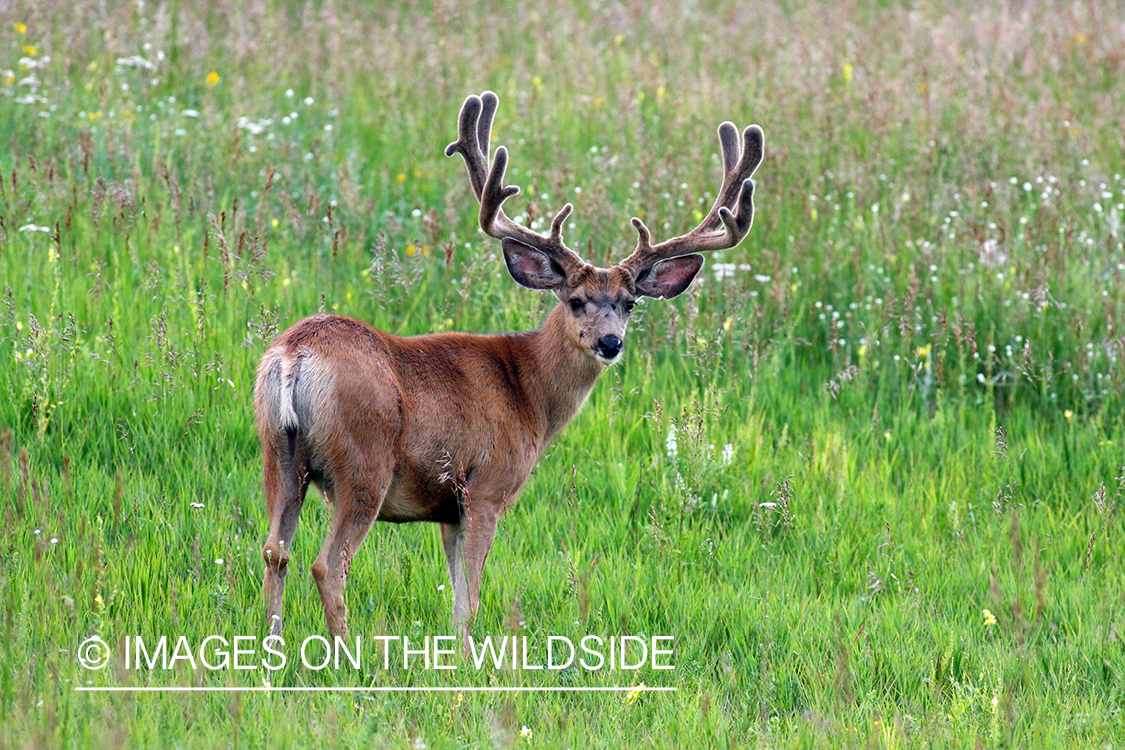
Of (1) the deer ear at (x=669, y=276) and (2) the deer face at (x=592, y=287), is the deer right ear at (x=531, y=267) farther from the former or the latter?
(1) the deer ear at (x=669, y=276)

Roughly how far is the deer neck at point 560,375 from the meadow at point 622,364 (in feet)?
1.60

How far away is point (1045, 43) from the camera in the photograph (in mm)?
11984

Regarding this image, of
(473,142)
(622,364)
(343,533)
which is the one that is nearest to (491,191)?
(473,142)

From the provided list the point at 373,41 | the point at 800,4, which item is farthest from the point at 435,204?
the point at 800,4

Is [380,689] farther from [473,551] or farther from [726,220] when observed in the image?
[726,220]

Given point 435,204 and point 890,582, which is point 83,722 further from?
point 435,204

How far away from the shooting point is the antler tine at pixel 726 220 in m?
5.60

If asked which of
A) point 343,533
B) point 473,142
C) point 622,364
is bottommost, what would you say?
point 343,533

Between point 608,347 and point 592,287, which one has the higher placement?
point 592,287

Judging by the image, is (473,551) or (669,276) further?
(669,276)

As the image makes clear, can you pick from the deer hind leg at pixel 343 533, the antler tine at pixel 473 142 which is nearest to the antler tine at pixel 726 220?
the antler tine at pixel 473 142

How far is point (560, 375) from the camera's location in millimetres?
5594

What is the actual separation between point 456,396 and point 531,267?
0.94 meters

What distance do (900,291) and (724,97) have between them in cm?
312
